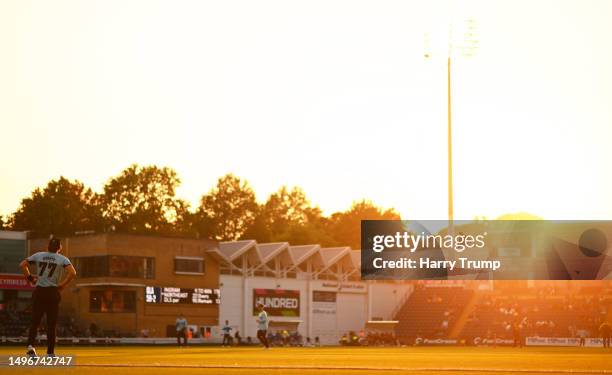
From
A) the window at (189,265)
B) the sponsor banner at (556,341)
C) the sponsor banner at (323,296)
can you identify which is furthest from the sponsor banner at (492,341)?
the window at (189,265)

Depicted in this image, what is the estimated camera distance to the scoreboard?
262ft

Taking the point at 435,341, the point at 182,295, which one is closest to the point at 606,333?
the point at 435,341

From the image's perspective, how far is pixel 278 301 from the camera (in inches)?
3524

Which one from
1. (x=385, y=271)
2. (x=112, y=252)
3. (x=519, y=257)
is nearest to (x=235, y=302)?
Answer: (x=112, y=252)

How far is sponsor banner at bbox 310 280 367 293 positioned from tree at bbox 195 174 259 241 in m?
57.5

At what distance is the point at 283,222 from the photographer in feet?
544

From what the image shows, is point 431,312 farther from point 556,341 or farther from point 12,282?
point 12,282

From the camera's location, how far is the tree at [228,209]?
15462 cm

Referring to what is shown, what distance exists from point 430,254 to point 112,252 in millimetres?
27204

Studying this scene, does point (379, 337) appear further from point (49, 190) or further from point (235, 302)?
point (49, 190)

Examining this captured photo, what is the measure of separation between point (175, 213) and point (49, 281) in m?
123

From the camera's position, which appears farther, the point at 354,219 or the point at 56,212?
the point at 354,219

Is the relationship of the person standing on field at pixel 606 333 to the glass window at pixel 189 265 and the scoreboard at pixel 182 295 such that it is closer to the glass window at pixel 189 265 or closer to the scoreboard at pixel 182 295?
the scoreboard at pixel 182 295

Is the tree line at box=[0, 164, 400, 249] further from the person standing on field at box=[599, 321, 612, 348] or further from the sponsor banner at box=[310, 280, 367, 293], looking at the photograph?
the person standing on field at box=[599, 321, 612, 348]
